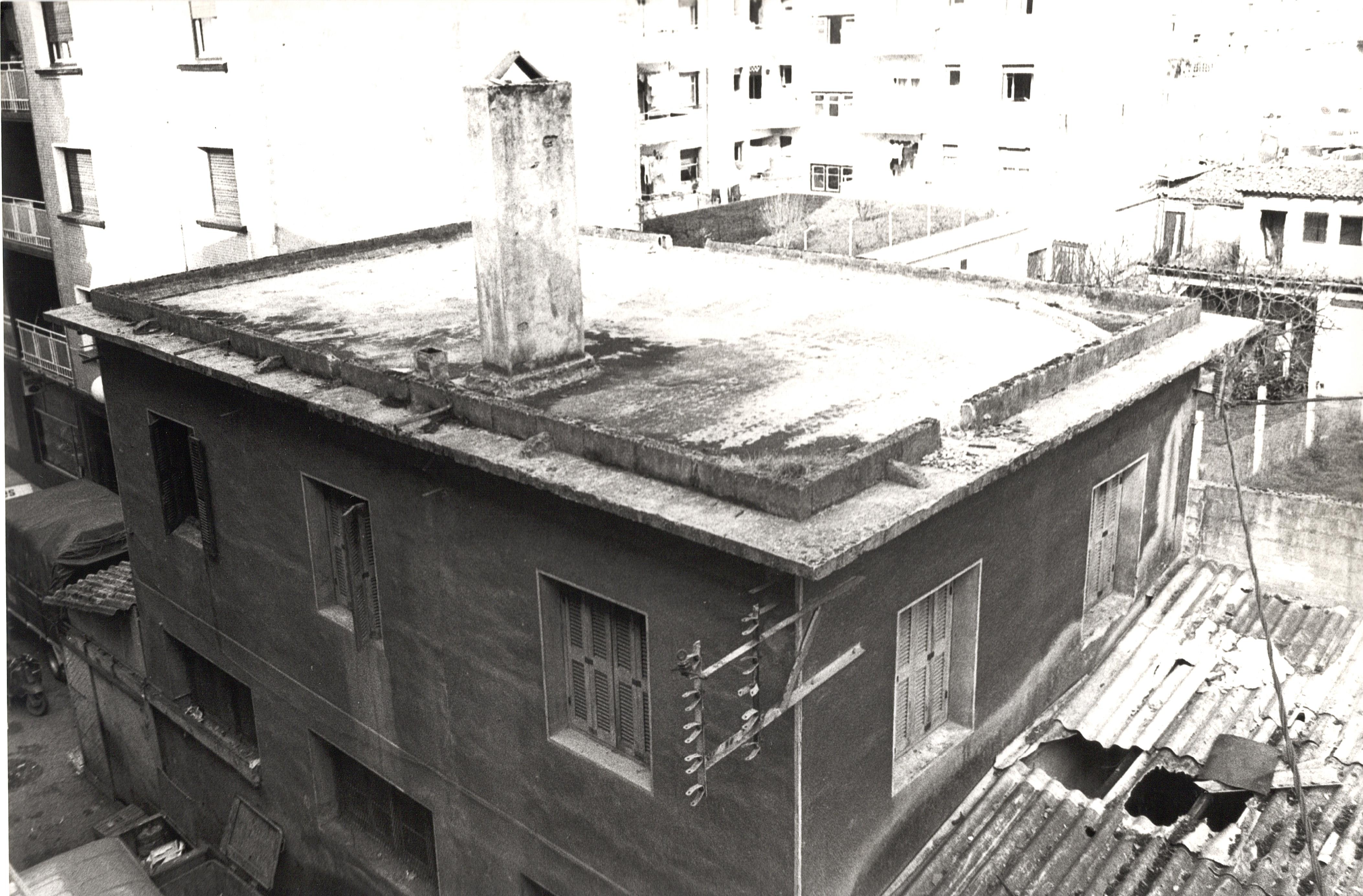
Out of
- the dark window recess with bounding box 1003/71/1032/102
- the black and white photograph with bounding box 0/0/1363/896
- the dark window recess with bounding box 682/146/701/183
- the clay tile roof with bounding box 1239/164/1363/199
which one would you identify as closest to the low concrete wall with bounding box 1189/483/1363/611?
the black and white photograph with bounding box 0/0/1363/896

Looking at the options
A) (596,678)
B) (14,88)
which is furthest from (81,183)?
(596,678)

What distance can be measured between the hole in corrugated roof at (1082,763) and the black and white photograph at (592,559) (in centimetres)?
6

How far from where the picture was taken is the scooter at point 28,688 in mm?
21609

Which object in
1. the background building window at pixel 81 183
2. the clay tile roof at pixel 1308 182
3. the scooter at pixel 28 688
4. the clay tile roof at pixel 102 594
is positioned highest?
the background building window at pixel 81 183

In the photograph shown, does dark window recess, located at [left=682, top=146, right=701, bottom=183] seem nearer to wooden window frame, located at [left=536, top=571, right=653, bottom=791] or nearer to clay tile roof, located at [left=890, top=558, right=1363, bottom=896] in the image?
clay tile roof, located at [left=890, top=558, right=1363, bottom=896]

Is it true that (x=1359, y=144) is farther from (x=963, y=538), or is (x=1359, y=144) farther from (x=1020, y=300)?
(x=963, y=538)

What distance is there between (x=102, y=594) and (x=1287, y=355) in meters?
31.1

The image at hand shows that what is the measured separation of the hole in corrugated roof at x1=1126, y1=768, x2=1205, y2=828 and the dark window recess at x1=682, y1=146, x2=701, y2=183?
4036 cm

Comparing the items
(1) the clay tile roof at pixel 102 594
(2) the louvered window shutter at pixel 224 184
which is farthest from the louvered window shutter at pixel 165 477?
(2) the louvered window shutter at pixel 224 184

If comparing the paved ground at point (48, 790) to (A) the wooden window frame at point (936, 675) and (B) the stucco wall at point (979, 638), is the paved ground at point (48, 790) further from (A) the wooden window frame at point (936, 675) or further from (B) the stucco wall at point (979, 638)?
(A) the wooden window frame at point (936, 675)

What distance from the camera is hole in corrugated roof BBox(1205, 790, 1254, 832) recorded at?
10617mm

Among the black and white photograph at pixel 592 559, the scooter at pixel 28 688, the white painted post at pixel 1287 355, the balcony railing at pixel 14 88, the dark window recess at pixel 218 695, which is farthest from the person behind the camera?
the white painted post at pixel 1287 355

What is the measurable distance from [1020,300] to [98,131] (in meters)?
20.6

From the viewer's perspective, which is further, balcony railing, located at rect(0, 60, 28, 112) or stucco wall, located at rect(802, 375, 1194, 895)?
balcony railing, located at rect(0, 60, 28, 112)
